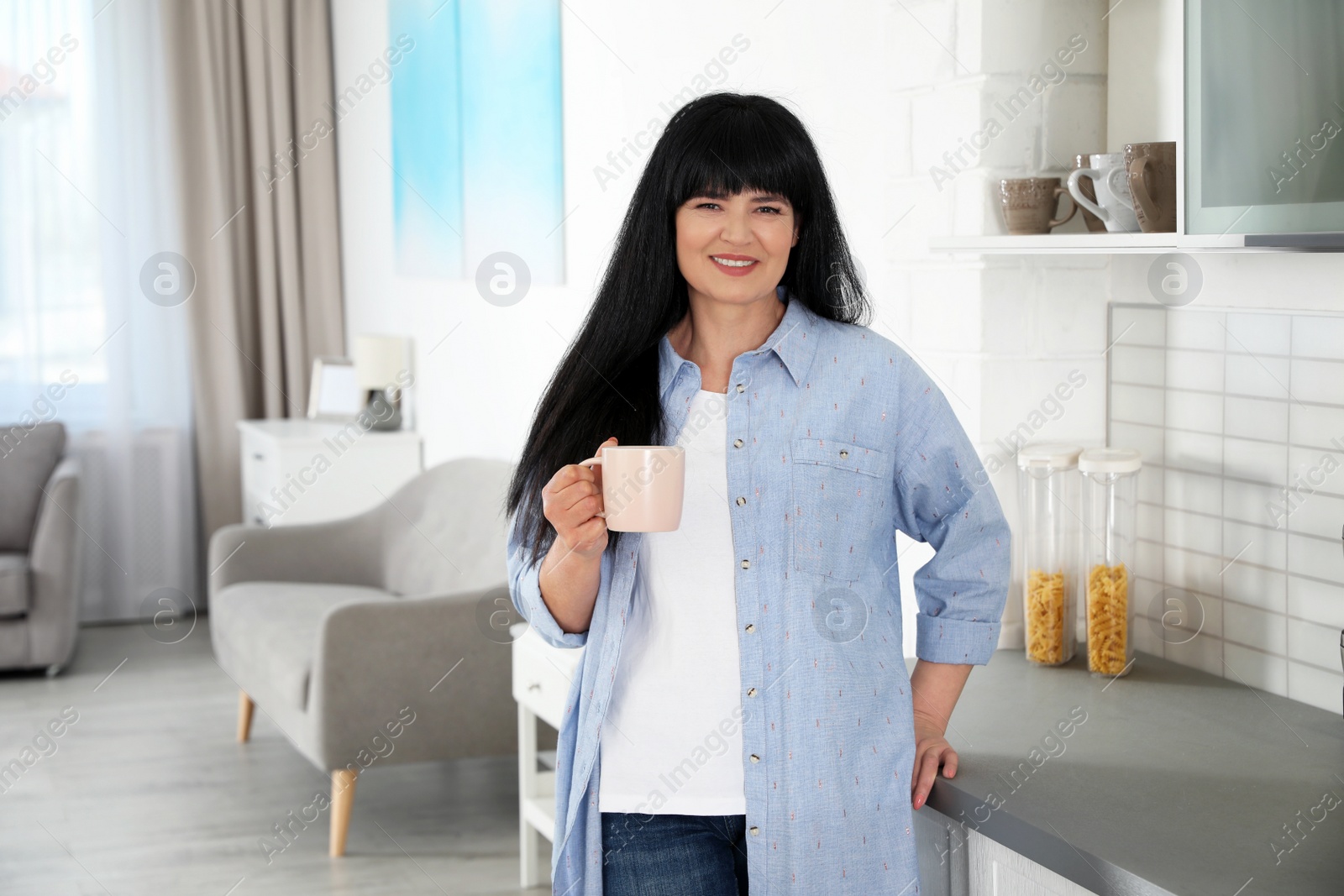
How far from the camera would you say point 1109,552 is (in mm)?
1809

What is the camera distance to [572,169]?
3502 mm

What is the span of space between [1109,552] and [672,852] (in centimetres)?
83

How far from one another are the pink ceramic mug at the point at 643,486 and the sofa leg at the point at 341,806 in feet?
6.53

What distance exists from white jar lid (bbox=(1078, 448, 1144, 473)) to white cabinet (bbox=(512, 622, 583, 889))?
1.07 meters

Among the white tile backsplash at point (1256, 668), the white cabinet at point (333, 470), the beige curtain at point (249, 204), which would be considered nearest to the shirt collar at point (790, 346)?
the white tile backsplash at point (1256, 668)

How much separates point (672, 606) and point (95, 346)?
461 cm

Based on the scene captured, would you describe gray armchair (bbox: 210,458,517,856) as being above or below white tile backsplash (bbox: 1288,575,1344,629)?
below

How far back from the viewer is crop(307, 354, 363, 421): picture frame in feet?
16.4

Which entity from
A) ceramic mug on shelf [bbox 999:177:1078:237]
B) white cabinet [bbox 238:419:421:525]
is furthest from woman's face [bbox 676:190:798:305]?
white cabinet [bbox 238:419:421:525]

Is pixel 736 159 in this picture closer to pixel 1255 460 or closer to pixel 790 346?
pixel 790 346

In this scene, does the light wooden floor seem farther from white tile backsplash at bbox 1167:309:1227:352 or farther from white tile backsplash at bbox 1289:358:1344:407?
white tile backsplash at bbox 1289:358:1344:407

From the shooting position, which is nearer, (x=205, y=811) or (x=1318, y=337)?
(x=1318, y=337)

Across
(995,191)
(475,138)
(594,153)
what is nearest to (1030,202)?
(995,191)

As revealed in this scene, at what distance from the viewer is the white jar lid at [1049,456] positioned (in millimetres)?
1835
